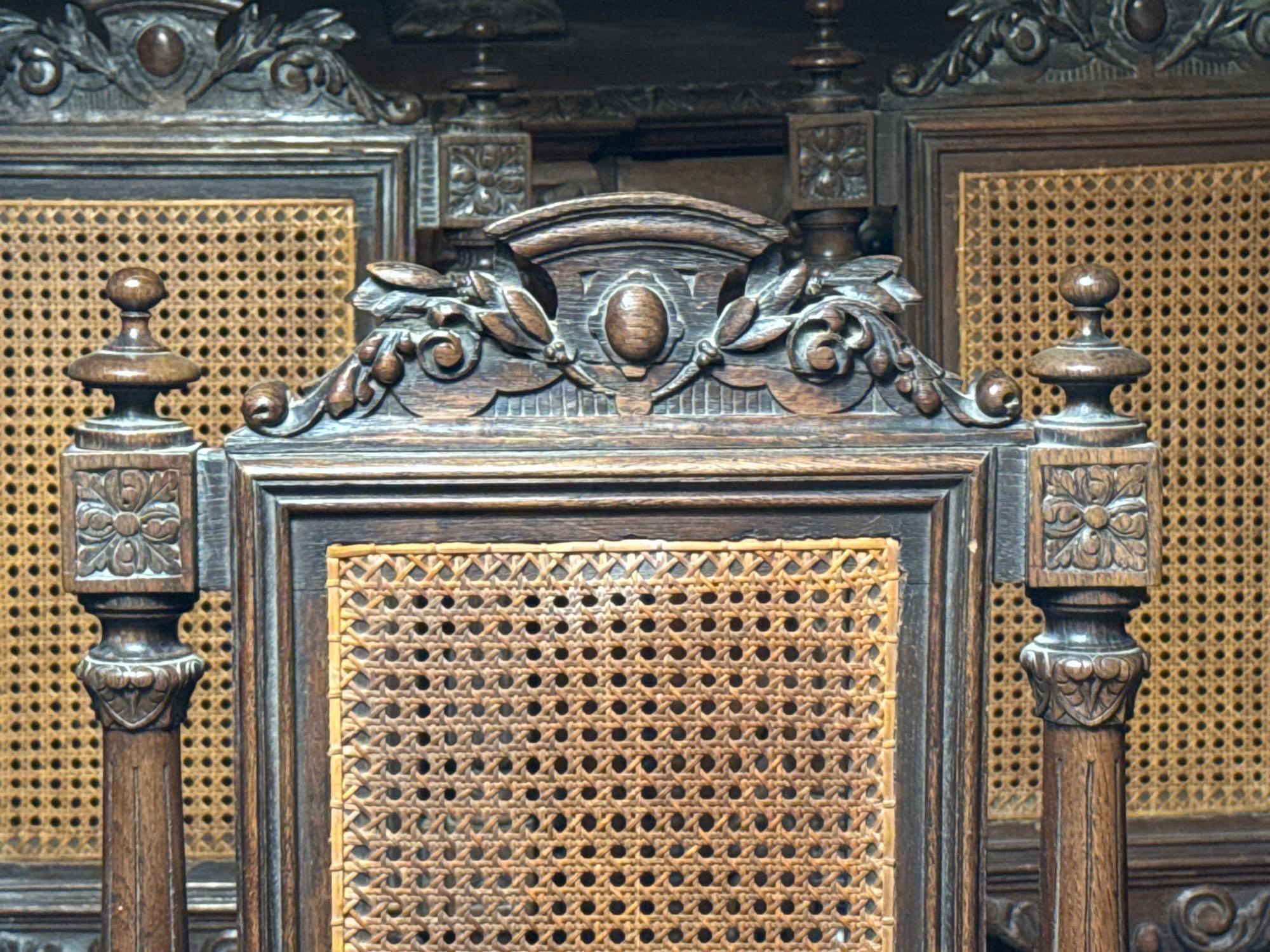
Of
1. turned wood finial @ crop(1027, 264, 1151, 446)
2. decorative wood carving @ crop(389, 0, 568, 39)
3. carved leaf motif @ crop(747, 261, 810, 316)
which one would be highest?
decorative wood carving @ crop(389, 0, 568, 39)

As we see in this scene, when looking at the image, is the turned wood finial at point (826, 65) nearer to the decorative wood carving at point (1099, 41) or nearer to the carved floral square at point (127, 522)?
the decorative wood carving at point (1099, 41)

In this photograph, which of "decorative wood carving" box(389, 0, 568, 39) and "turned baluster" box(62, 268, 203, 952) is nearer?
"turned baluster" box(62, 268, 203, 952)

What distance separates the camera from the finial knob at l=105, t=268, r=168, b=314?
1227 millimetres

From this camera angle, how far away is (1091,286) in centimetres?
123

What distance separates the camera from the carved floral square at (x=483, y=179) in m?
2.07

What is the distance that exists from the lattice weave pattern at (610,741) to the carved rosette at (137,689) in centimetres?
10

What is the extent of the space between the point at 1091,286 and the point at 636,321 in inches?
10.6

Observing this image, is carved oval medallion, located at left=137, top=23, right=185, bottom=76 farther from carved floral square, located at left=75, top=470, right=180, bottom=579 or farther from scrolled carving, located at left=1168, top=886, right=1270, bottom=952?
scrolled carving, located at left=1168, top=886, right=1270, bottom=952

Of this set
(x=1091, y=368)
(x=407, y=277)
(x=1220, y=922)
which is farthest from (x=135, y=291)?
(x=1220, y=922)

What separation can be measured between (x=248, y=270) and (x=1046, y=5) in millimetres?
819

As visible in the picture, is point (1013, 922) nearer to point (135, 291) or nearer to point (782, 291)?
point (782, 291)

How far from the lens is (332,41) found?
205cm

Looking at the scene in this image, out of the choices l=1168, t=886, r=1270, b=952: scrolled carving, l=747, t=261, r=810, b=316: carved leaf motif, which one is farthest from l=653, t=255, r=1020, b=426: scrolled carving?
l=1168, t=886, r=1270, b=952: scrolled carving

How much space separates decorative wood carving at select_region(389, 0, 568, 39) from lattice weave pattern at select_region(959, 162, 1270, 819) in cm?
65
